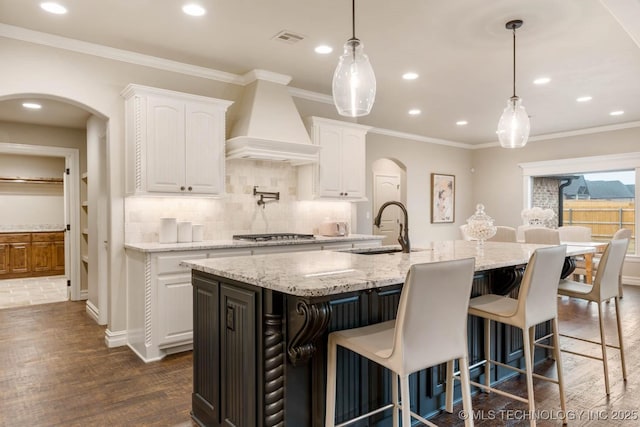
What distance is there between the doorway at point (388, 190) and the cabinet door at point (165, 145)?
4.48m

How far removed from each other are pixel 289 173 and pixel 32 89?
8.57 feet

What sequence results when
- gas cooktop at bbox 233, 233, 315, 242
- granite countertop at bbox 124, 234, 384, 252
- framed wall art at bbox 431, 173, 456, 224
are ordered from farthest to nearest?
1. framed wall art at bbox 431, 173, 456, 224
2. gas cooktop at bbox 233, 233, 315, 242
3. granite countertop at bbox 124, 234, 384, 252

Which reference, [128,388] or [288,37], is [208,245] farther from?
[288,37]

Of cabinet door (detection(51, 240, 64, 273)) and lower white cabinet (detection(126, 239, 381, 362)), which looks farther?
cabinet door (detection(51, 240, 64, 273))

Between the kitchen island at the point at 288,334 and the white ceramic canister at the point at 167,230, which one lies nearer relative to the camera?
the kitchen island at the point at 288,334

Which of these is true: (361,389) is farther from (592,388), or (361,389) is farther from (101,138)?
(101,138)

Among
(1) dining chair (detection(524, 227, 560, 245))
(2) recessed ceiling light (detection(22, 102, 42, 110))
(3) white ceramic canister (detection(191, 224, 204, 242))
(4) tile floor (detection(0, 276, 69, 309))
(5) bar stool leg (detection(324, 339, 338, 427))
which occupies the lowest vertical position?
(4) tile floor (detection(0, 276, 69, 309))

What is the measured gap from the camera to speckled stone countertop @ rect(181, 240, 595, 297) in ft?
5.46

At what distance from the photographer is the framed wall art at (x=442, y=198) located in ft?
27.2

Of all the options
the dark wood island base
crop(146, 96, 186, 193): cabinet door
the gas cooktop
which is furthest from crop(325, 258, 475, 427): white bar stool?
crop(146, 96, 186, 193): cabinet door

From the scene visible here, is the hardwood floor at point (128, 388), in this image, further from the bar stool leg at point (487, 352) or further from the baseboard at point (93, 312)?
the baseboard at point (93, 312)

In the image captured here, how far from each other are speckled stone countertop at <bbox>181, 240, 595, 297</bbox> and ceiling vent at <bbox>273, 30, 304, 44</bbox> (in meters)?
1.90

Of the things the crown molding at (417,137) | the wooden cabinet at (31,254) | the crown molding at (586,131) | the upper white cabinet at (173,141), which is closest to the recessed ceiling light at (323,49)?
the upper white cabinet at (173,141)

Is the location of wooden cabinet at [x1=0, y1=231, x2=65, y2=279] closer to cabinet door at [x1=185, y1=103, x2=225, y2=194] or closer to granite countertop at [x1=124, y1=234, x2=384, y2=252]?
granite countertop at [x1=124, y1=234, x2=384, y2=252]
